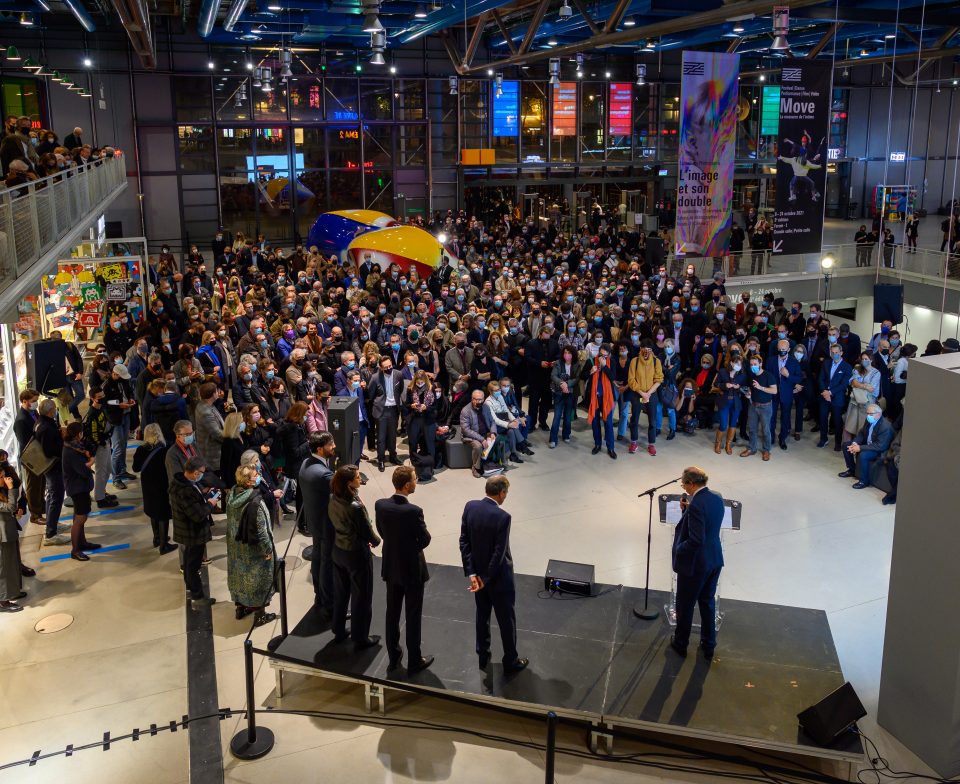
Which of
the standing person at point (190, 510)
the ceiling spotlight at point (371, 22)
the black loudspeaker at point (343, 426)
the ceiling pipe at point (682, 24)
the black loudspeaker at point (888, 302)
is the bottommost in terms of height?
the standing person at point (190, 510)

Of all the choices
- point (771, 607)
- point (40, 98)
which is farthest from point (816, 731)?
point (40, 98)

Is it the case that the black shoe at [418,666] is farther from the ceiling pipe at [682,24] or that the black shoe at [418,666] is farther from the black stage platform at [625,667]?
the ceiling pipe at [682,24]

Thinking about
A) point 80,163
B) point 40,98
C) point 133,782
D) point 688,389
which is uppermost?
point 40,98

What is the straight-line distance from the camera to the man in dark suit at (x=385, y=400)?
11125 mm

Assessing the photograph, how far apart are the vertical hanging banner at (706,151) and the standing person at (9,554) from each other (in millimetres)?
10923

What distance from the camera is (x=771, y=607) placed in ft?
24.2

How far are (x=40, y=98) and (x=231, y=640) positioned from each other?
68.9 feet

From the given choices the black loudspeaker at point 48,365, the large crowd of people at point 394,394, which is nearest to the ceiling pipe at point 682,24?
the large crowd of people at point 394,394

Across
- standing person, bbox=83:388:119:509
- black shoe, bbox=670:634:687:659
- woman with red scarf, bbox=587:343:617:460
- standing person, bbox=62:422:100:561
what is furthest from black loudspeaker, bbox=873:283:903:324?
standing person, bbox=62:422:100:561

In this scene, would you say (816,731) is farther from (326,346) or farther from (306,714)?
(326,346)

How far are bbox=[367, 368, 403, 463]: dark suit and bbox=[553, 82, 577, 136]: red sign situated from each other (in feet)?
74.1

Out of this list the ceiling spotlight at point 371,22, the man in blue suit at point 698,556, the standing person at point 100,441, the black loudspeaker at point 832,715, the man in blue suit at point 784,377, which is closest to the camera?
the black loudspeaker at point 832,715

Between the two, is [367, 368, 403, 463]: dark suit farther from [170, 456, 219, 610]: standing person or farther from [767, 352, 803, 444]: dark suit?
[767, 352, 803, 444]: dark suit

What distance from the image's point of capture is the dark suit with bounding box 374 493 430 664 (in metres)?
6.02
